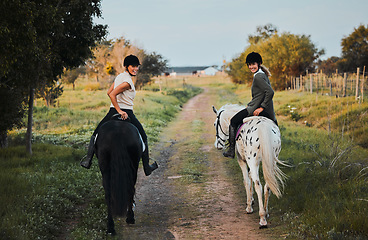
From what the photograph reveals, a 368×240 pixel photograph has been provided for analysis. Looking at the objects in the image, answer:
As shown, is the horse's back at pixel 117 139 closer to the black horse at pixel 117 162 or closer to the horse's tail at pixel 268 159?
the black horse at pixel 117 162

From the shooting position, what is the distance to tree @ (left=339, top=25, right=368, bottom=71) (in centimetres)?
5463

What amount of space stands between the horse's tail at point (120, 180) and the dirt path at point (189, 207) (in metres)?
0.52

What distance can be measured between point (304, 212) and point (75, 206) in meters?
4.63

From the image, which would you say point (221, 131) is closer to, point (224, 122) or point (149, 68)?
point (224, 122)

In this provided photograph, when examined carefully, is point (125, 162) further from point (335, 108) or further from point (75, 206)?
point (335, 108)

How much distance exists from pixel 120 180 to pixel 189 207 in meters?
2.08

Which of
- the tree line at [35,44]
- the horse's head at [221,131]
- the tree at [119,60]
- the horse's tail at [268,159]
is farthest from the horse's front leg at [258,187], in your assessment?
the tree at [119,60]

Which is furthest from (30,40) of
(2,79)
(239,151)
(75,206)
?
(239,151)

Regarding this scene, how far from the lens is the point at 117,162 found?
5.94m

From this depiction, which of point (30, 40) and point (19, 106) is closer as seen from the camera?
point (30, 40)

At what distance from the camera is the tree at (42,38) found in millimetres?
8158

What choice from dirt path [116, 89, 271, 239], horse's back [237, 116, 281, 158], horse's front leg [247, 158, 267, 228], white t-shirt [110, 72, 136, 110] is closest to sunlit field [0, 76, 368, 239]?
horse's front leg [247, 158, 267, 228]

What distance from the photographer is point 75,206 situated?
7594 millimetres

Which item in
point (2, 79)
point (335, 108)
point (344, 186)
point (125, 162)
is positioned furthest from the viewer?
point (335, 108)
